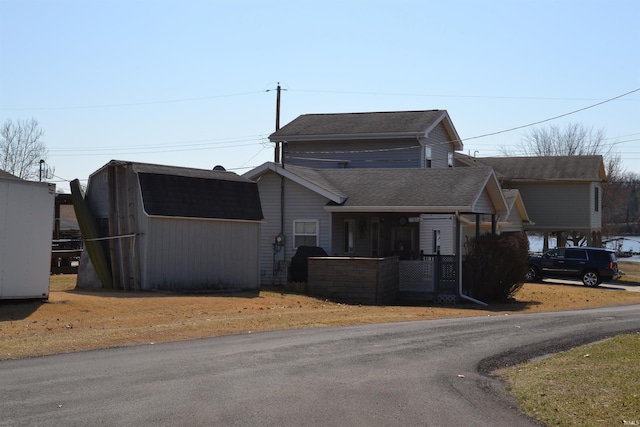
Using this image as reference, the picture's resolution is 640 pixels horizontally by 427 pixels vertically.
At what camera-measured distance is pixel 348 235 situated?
103 feet

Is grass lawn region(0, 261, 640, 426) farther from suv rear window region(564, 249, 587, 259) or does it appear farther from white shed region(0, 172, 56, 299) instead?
suv rear window region(564, 249, 587, 259)

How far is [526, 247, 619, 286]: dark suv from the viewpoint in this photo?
37.5 metres

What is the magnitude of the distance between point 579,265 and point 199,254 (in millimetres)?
20253

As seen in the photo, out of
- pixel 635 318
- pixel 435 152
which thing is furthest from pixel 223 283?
pixel 435 152

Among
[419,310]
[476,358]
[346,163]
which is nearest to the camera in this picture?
[476,358]

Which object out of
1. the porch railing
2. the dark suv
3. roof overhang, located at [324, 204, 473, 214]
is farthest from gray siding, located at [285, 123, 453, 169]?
the porch railing

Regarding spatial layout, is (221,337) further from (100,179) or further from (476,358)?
(100,179)

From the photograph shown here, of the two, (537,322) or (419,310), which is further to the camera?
(419,310)

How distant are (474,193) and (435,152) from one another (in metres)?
13.7

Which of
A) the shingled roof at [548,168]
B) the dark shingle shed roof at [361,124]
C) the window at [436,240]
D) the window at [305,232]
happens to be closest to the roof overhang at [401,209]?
the window at [305,232]

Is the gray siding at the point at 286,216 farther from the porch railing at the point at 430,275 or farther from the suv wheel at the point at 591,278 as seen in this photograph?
the suv wheel at the point at 591,278

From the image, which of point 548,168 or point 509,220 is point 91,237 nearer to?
point 509,220

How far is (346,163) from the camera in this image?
4066 centimetres

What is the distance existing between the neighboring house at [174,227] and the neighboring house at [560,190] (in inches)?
988
